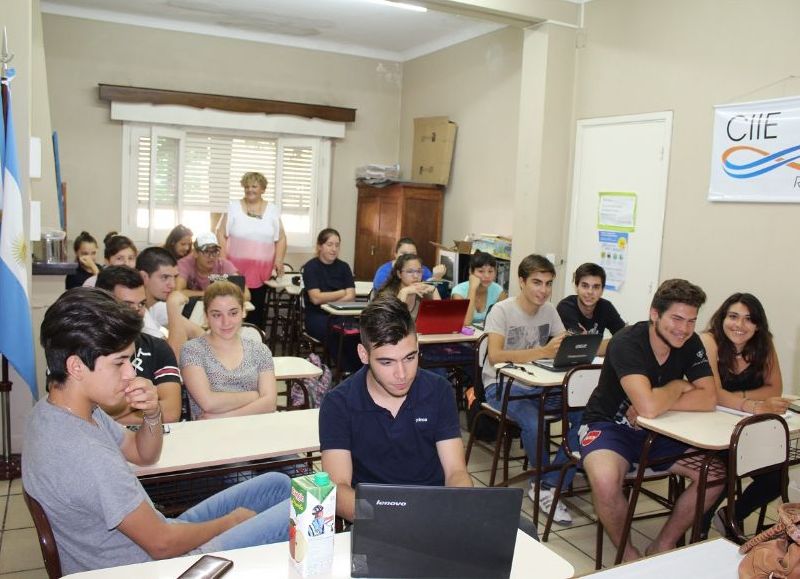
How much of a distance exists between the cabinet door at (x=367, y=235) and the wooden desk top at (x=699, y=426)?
5.75 meters

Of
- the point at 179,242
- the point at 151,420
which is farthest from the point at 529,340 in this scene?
the point at 179,242

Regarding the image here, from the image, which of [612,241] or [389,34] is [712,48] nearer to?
[612,241]

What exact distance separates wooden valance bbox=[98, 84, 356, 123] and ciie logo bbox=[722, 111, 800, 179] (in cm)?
509

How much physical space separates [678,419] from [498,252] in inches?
155

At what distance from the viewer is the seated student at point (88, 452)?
5.57 feet

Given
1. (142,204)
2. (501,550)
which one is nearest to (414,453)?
(501,550)

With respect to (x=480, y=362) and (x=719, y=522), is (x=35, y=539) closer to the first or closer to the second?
(x=480, y=362)

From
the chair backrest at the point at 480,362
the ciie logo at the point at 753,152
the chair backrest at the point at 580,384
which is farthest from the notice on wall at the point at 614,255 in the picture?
the chair backrest at the point at 580,384

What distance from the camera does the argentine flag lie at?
3.48m

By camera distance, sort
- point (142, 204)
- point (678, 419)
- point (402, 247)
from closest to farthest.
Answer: point (678, 419) → point (402, 247) → point (142, 204)

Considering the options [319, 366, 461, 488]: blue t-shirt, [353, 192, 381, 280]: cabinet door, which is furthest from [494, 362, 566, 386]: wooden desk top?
[353, 192, 381, 280]: cabinet door

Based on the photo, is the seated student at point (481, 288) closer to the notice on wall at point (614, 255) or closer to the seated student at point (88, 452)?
the notice on wall at point (614, 255)

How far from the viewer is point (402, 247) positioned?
6664mm

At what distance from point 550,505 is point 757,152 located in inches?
106
